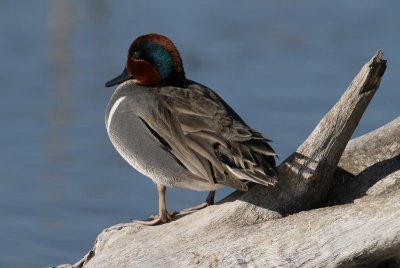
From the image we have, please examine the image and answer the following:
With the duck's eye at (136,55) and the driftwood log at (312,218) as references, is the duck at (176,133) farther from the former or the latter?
the driftwood log at (312,218)

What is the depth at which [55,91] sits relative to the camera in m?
11.3

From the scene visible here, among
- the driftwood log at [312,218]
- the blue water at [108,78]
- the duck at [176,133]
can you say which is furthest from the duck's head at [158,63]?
the blue water at [108,78]

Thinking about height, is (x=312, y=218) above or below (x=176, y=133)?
below

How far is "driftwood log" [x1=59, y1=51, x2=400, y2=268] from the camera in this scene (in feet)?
19.1

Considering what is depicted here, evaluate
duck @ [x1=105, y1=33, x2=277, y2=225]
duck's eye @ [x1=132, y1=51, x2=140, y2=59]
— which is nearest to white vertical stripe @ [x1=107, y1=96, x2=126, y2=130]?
duck @ [x1=105, y1=33, x2=277, y2=225]

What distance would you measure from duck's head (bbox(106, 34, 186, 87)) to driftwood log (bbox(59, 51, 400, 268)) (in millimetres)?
902

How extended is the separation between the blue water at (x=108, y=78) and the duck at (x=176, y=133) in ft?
7.06

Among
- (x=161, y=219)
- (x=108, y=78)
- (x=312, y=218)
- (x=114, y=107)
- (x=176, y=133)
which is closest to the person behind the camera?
(x=312, y=218)

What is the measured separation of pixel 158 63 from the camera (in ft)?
23.9

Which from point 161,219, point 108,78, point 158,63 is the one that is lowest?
point 161,219

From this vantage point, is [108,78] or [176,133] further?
[108,78]

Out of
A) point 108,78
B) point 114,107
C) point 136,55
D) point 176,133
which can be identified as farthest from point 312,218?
point 108,78

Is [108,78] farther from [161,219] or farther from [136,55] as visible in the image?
[161,219]

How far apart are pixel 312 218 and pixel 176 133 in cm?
105
